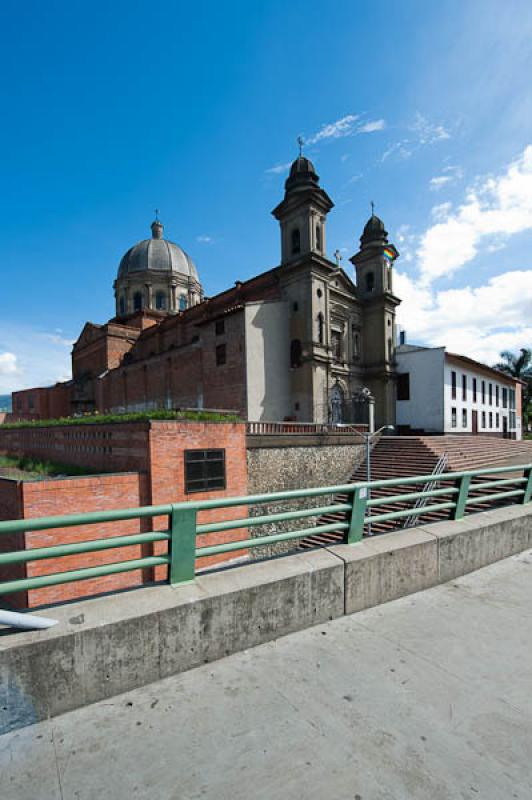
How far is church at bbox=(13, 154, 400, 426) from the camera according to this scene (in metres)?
25.4

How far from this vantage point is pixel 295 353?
2664cm

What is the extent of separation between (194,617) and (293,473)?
51.8ft

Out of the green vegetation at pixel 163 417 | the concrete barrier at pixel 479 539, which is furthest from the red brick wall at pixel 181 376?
the concrete barrier at pixel 479 539

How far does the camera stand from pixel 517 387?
43531 millimetres

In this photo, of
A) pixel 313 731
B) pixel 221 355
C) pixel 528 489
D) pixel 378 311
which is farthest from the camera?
pixel 378 311

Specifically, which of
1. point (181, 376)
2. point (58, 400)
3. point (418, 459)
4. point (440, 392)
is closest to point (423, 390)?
point (440, 392)

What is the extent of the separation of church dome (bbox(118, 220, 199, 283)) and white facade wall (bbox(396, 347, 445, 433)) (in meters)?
32.0

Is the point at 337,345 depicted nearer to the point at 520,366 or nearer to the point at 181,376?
the point at 181,376

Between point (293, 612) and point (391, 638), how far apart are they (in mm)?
747

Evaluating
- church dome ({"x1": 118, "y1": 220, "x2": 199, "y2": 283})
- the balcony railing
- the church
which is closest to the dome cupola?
church dome ({"x1": 118, "y1": 220, "x2": 199, "y2": 283})

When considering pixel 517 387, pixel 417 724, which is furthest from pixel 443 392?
pixel 417 724

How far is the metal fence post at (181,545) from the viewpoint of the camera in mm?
2670

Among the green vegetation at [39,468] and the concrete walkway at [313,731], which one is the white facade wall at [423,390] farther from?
the concrete walkway at [313,731]

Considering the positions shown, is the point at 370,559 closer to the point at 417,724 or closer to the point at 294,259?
the point at 417,724
